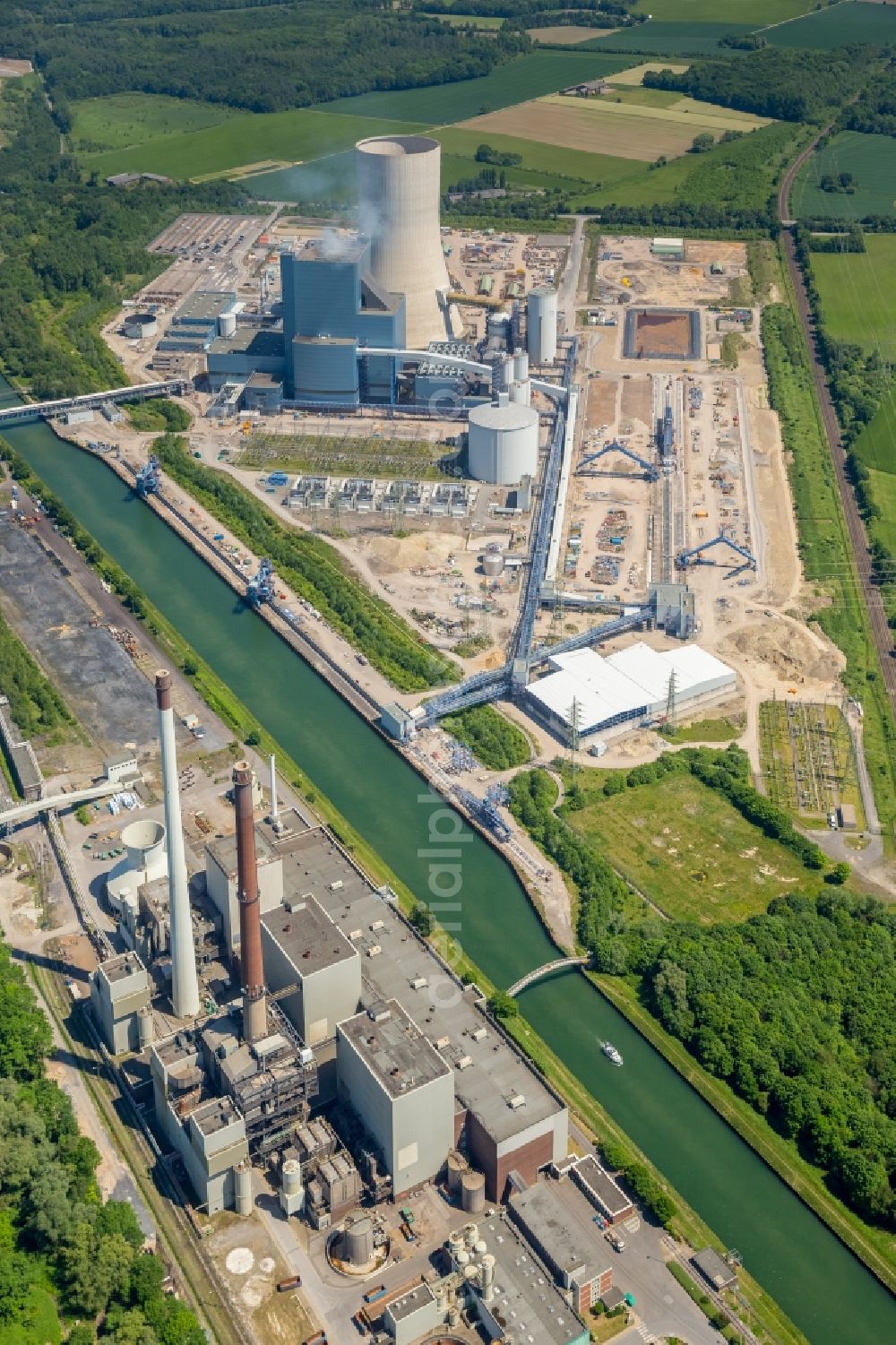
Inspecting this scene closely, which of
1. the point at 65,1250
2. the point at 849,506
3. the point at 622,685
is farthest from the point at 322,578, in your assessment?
the point at 65,1250

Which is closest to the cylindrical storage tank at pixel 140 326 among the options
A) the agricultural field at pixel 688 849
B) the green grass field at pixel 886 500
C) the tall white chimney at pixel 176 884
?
the green grass field at pixel 886 500

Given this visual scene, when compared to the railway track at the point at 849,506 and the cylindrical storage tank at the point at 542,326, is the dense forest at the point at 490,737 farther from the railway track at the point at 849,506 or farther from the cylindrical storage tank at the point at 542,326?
the cylindrical storage tank at the point at 542,326

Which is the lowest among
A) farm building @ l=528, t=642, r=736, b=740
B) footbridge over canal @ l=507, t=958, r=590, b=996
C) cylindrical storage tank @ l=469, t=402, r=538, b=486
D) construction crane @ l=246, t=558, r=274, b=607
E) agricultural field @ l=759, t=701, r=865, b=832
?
footbridge over canal @ l=507, t=958, r=590, b=996

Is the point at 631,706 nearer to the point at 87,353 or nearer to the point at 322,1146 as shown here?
the point at 322,1146

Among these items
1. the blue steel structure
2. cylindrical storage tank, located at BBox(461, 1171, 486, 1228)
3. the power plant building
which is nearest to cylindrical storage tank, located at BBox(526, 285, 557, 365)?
the blue steel structure

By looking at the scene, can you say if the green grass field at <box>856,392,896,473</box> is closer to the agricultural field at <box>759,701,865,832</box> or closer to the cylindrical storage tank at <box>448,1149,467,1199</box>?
the agricultural field at <box>759,701,865,832</box>

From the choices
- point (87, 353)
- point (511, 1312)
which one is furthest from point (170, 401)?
point (511, 1312)

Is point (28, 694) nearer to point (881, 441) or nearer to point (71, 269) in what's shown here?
point (881, 441)
